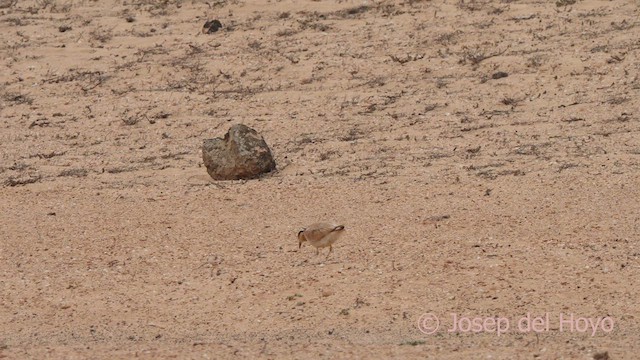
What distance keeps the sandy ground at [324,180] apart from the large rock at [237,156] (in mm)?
140

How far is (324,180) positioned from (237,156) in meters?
0.79

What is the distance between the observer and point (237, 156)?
9953 millimetres

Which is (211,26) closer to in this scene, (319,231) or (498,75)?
(498,75)

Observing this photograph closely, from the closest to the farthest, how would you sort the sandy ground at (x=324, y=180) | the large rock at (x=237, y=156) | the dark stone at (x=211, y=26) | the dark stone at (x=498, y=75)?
the sandy ground at (x=324, y=180)
the large rock at (x=237, y=156)
the dark stone at (x=498, y=75)
the dark stone at (x=211, y=26)

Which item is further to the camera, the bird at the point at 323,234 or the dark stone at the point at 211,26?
the dark stone at the point at 211,26

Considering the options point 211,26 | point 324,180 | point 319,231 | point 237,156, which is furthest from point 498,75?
point 319,231

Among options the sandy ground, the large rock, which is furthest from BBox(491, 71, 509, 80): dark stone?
the large rock

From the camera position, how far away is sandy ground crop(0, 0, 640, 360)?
22.2ft

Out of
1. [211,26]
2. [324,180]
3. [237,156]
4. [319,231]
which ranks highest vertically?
[211,26]

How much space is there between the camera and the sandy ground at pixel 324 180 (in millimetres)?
6773

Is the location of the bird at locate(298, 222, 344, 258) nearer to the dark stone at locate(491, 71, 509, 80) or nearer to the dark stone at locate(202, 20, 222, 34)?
the dark stone at locate(491, 71, 509, 80)

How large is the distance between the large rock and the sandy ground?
5.5 inches

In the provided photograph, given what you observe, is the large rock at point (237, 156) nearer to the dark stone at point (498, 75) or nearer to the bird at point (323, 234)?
the bird at point (323, 234)

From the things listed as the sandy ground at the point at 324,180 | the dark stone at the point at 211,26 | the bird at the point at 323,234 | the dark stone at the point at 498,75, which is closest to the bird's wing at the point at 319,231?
the bird at the point at 323,234
